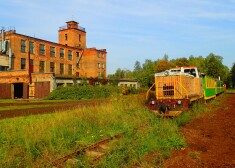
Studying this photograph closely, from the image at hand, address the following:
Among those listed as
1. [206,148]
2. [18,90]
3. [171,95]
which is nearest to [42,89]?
[18,90]

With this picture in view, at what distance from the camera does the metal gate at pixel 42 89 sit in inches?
1542

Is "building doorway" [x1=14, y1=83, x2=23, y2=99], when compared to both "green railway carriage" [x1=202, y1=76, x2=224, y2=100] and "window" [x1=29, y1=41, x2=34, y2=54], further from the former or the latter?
"green railway carriage" [x1=202, y1=76, x2=224, y2=100]

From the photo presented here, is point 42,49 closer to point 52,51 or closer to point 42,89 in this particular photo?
point 52,51

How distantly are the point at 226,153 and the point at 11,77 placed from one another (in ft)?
130

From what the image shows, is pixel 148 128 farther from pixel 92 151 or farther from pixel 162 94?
pixel 162 94

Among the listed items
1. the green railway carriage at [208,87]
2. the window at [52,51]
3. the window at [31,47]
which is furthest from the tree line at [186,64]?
the green railway carriage at [208,87]

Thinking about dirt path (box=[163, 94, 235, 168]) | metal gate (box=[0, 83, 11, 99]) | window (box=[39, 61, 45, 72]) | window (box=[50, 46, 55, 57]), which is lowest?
dirt path (box=[163, 94, 235, 168])

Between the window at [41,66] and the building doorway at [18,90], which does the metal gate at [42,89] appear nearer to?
the building doorway at [18,90]

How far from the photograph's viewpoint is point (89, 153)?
7.55 m

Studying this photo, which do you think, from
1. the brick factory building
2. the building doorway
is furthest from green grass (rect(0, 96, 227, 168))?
the building doorway

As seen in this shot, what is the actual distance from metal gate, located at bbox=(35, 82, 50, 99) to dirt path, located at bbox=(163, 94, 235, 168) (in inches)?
1186

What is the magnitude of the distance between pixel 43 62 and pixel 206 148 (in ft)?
160

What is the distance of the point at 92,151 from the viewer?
7.72m

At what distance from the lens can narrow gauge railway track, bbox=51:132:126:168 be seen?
21.4 ft
